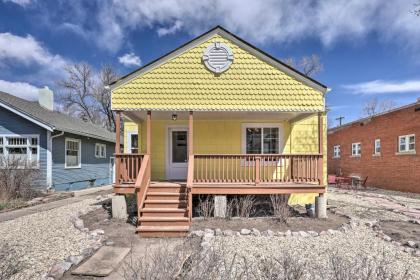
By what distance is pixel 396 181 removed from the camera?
1554 cm

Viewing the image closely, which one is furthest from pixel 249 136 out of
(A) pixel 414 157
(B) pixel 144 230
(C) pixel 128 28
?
(C) pixel 128 28

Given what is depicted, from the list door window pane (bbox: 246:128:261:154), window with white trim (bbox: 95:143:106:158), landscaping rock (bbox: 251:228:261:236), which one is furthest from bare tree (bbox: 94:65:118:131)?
landscaping rock (bbox: 251:228:261:236)

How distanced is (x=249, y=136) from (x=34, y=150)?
10926mm

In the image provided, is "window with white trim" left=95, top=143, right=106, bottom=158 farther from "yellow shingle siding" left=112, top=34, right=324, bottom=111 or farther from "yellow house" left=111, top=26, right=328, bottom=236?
"yellow shingle siding" left=112, top=34, right=324, bottom=111

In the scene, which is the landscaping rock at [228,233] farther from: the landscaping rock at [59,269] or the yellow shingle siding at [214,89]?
the yellow shingle siding at [214,89]

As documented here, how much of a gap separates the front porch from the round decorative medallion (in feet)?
5.24

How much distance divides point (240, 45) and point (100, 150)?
46.6ft

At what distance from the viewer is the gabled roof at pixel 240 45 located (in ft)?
30.6

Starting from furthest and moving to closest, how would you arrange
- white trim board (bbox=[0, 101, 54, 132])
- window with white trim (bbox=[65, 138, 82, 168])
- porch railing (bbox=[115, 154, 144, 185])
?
window with white trim (bbox=[65, 138, 82, 168])
white trim board (bbox=[0, 101, 54, 132])
porch railing (bbox=[115, 154, 144, 185])

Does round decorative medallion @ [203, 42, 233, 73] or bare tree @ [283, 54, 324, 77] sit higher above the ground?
bare tree @ [283, 54, 324, 77]

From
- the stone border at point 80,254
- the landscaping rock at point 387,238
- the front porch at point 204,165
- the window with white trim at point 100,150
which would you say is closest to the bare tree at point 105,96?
the window with white trim at point 100,150

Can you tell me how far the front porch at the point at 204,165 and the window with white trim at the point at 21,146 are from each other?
257 inches

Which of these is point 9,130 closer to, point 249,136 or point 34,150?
point 34,150

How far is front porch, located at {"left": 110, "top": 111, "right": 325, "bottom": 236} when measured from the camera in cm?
804
